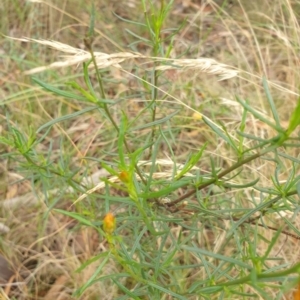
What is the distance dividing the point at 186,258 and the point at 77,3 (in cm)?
172

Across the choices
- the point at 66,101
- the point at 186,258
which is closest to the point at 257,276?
the point at 186,258

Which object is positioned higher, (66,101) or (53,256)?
(66,101)

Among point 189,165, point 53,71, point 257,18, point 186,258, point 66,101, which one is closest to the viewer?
point 189,165

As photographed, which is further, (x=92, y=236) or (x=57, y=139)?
(x=57, y=139)

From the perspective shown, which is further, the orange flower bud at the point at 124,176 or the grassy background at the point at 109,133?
the grassy background at the point at 109,133

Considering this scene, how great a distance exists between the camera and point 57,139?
2.31 meters

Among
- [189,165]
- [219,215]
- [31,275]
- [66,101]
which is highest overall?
[189,165]

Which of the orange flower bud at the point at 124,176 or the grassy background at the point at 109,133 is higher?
the orange flower bud at the point at 124,176

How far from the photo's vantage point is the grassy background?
1.54m

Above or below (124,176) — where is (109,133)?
below

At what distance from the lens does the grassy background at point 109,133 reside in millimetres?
1544

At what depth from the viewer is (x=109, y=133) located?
7.27 ft

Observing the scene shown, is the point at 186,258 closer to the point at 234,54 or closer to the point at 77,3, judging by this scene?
the point at 234,54

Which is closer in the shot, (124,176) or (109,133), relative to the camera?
(124,176)
